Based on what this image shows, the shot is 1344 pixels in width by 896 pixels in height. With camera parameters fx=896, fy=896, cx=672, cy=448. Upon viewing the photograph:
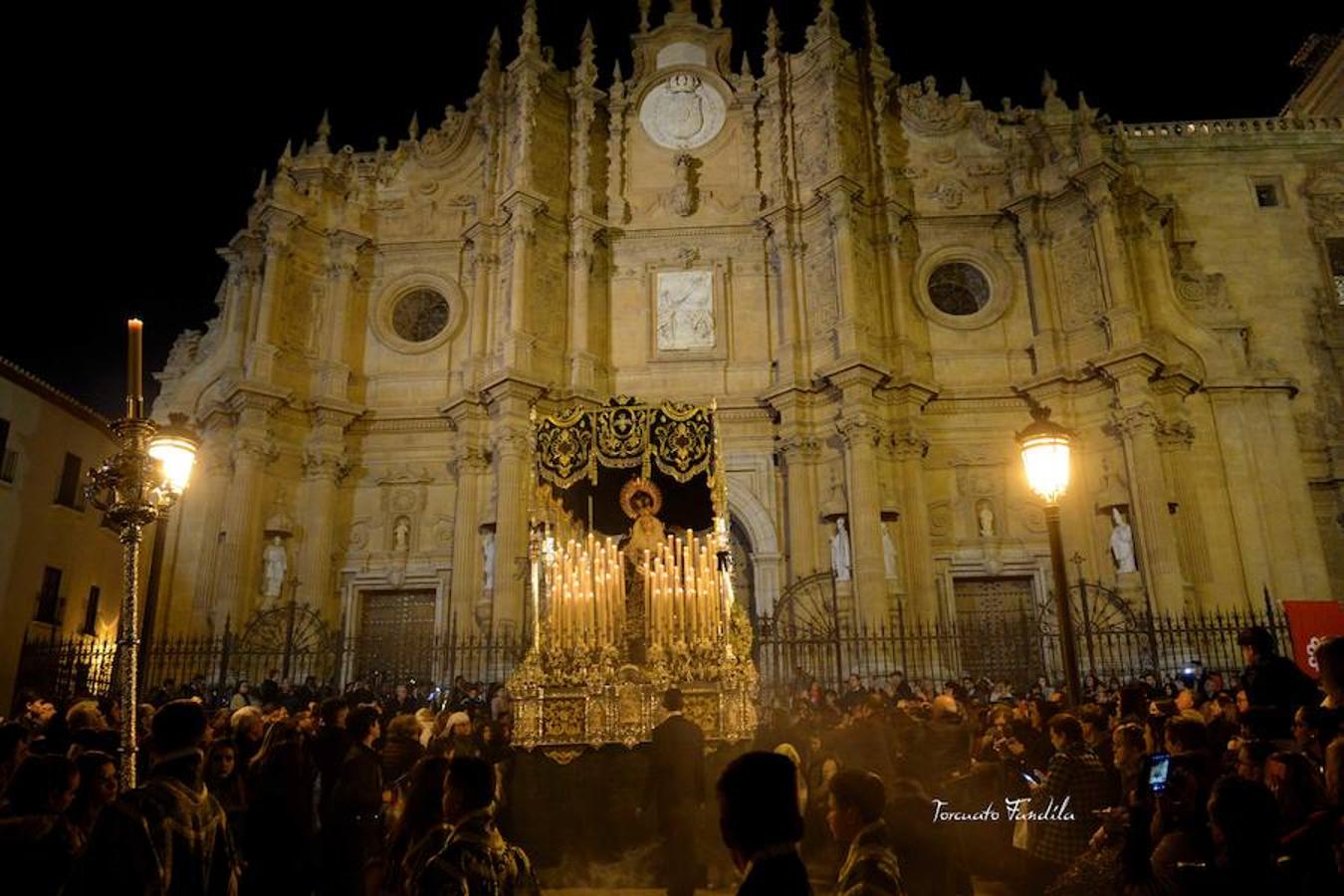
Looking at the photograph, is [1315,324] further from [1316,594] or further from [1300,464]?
[1316,594]

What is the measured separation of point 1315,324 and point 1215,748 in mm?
20838

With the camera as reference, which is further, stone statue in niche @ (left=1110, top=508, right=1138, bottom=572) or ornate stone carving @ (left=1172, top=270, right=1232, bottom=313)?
ornate stone carving @ (left=1172, top=270, right=1232, bottom=313)

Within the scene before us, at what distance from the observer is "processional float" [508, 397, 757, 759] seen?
9062 millimetres

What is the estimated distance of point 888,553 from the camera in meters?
19.9

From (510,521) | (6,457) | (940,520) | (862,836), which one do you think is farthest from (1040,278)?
(6,457)

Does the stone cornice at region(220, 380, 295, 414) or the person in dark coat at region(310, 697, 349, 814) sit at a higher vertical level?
the stone cornice at region(220, 380, 295, 414)

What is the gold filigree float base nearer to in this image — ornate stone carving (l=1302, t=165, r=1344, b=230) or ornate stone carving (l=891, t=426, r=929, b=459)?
ornate stone carving (l=891, t=426, r=929, b=459)

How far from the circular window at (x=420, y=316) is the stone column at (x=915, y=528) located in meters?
12.1

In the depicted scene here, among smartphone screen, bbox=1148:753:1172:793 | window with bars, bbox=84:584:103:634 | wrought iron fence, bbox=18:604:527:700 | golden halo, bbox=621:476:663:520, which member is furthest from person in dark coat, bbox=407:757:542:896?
window with bars, bbox=84:584:103:634

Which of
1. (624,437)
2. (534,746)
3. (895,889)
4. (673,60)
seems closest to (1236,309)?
(673,60)

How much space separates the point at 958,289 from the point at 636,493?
15307mm

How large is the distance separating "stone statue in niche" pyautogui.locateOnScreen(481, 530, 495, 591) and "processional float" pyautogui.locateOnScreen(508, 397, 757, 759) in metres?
8.61

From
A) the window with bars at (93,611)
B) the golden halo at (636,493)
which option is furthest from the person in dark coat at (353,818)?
the window with bars at (93,611)

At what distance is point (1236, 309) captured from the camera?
2289cm
